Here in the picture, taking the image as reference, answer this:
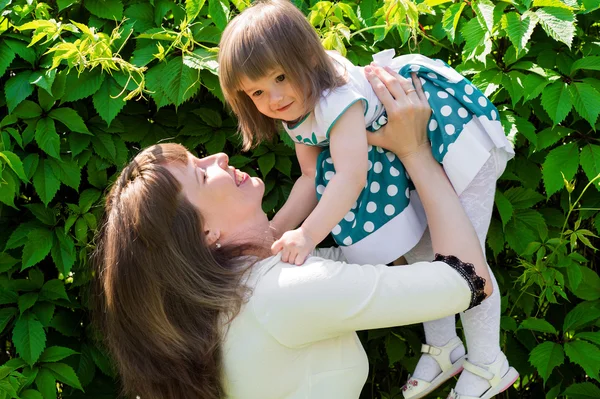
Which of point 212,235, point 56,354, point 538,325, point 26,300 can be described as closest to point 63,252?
point 26,300

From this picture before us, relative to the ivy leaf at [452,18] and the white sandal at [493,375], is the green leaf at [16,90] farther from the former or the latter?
the white sandal at [493,375]

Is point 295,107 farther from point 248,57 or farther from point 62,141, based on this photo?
point 62,141

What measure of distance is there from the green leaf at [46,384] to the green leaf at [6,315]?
197mm

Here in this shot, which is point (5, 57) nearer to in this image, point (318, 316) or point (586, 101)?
point (318, 316)

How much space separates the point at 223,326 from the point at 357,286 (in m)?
0.37

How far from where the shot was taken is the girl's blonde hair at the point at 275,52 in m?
2.09

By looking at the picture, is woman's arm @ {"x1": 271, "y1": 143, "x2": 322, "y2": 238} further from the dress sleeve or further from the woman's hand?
the dress sleeve

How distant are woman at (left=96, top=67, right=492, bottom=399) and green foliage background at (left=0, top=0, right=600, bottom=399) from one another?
1.40ft

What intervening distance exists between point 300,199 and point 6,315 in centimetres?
103

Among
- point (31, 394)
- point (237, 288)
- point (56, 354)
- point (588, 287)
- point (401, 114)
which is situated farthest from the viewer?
point (588, 287)

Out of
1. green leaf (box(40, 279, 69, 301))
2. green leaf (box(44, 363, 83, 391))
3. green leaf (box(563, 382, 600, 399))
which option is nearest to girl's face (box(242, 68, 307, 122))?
green leaf (box(40, 279, 69, 301))

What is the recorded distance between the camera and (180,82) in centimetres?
253

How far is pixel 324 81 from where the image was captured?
7.16 ft

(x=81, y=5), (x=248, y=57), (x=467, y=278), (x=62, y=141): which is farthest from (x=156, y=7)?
(x=467, y=278)
